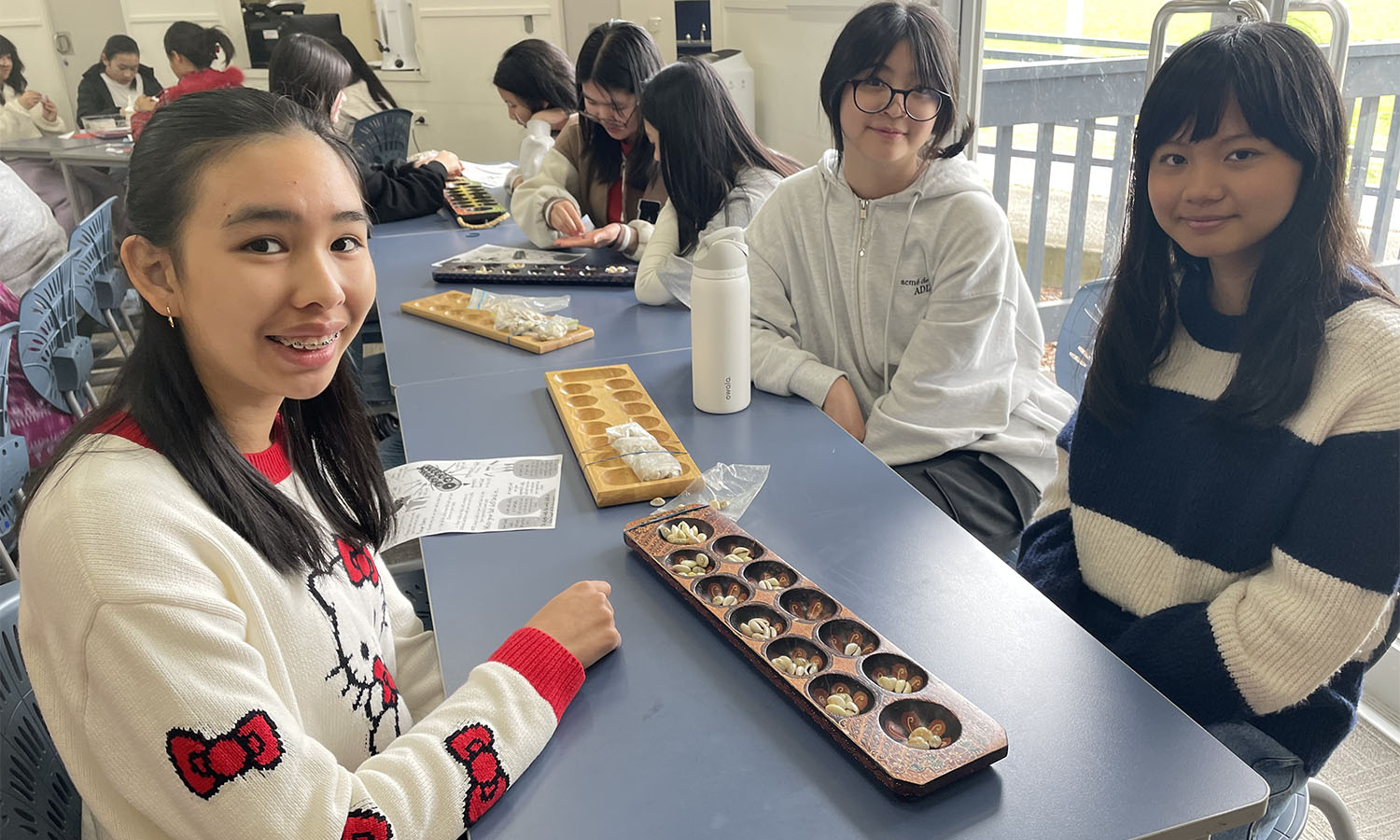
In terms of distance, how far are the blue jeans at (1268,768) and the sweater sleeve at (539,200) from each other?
2.04 m

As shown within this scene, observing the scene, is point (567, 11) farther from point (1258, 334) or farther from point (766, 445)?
point (1258, 334)

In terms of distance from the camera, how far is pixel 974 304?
5.65 ft

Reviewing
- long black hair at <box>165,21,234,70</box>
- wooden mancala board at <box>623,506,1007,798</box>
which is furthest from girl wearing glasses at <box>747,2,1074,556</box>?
long black hair at <box>165,21,234,70</box>

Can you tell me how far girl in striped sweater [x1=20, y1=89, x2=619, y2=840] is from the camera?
72 centimetres

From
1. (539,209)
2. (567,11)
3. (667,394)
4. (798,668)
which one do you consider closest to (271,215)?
(798,668)

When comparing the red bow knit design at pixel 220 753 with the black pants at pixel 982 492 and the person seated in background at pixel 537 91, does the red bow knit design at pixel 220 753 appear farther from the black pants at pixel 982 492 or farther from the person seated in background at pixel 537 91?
the person seated in background at pixel 537 91

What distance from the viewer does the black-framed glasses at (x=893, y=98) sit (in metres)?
1.69

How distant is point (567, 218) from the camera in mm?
2619

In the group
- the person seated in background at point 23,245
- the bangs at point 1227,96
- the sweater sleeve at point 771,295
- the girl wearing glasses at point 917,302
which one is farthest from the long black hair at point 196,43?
the bangs at point 1227,96

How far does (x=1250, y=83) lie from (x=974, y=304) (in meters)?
0.68

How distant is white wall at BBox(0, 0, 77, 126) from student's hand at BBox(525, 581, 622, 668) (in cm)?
662

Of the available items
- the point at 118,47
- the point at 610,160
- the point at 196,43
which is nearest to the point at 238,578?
the point at 610,160

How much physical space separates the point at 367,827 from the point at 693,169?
1728 millimetres

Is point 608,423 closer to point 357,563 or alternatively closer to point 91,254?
point 357,563
